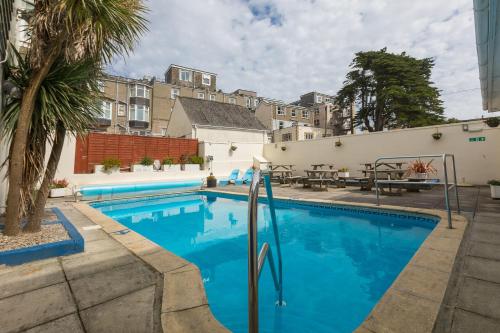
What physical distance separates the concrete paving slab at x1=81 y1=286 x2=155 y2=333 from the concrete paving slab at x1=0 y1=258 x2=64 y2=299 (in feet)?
2.96

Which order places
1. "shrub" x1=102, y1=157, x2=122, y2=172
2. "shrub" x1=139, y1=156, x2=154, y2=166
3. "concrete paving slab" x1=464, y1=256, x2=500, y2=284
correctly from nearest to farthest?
1. "concrete paving slab" x1=464, y1=256, x2=500, y2=284
2. "shrub" x1=102, y1=157, x2=122, y2=172
3. "shrub" x1=139, y1=156, x2=154, y2=166

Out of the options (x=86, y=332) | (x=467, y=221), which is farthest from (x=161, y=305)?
(x=467, y=221)

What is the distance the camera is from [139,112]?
29188 mm

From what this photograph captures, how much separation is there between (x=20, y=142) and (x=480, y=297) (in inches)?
215

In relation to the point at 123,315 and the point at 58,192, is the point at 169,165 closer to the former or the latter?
the point at 58,192

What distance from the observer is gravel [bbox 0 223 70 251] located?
9.96ft

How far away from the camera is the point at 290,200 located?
8445mm

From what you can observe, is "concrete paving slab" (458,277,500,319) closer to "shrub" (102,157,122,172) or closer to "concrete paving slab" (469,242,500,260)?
"concrete paving slab" (469,242,500,260)

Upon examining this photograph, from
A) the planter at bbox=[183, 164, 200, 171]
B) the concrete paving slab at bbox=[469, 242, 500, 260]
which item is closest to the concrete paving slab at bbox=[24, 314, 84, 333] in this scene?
the concrete paving slab at bbox=[469, 242, 500, 260]

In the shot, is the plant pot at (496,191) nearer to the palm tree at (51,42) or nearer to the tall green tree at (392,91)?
the palm tree at (51,42)

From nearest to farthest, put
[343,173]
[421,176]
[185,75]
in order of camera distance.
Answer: [421,176] → [343,173] → [185,75]

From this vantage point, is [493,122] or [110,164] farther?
[110,164]

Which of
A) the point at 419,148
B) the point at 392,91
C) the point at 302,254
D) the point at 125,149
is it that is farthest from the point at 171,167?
the point at 392,91

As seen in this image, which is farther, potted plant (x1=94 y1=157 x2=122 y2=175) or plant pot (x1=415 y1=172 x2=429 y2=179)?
potted plant (x1=94 y1=157 x2=122 y2=175)
